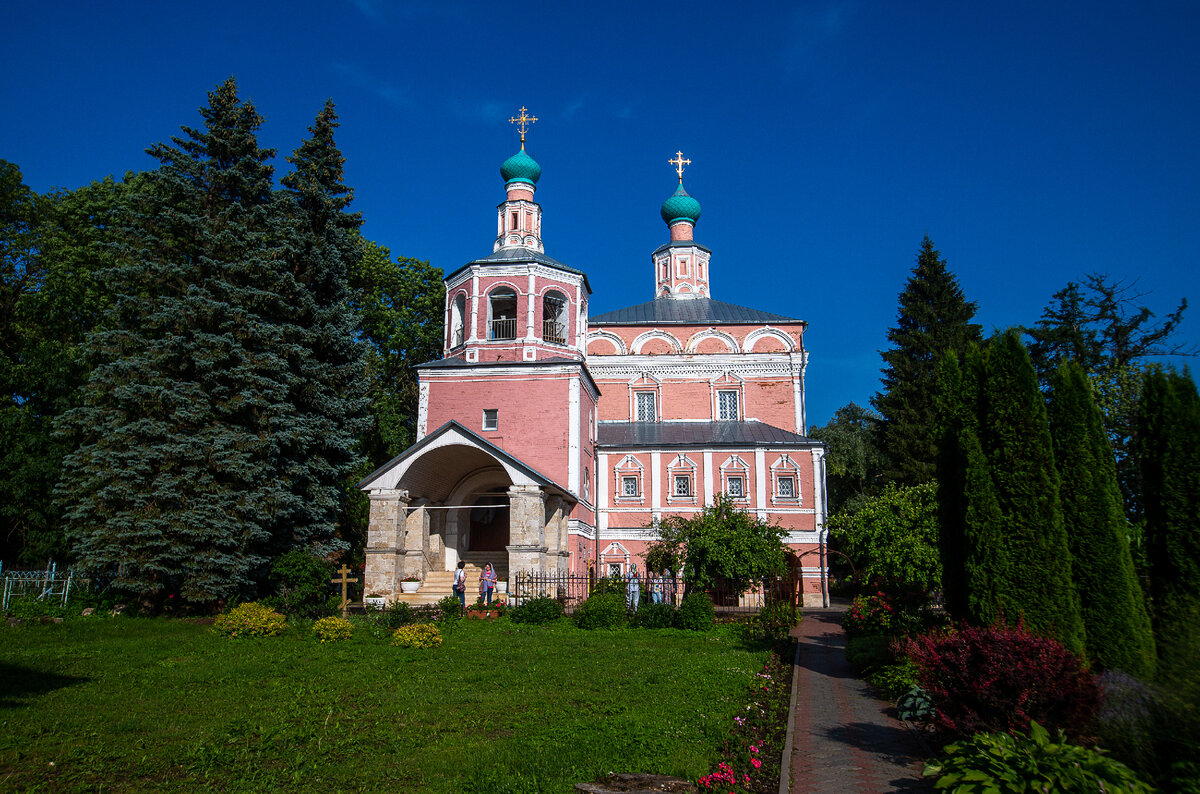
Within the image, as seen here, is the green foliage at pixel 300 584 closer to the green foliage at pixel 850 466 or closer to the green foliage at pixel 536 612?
the green foliage at pixel 536 612

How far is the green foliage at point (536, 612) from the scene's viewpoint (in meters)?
16.9

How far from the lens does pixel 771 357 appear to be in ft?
97.7

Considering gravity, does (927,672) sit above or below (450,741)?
above

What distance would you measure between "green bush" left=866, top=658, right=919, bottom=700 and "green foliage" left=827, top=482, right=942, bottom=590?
2914 mm

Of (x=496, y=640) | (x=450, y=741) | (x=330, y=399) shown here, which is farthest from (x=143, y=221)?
(x=450, y=741)

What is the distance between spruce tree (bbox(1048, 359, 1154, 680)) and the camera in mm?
7902

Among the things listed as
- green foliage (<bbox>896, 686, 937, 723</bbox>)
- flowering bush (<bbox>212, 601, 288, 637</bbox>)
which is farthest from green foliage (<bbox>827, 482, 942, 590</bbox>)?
flowering bush (<bbox>212, 601, 288, 637</bbox>)

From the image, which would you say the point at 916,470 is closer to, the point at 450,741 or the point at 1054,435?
the point at 1054,435

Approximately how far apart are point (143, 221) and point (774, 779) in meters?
18.8

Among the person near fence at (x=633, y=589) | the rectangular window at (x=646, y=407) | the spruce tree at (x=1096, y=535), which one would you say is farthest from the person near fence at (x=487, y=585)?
the spruce tree at (x=1096, y=535)

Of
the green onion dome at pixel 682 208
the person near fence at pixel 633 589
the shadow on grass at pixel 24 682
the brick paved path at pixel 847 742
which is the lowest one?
the brick paved path at pixel 847 742

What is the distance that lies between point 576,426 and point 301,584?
9.66m

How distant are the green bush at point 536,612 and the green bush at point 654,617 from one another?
1776 millimetres

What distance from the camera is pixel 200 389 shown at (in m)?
17.0
